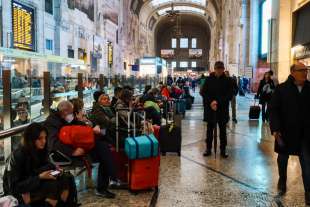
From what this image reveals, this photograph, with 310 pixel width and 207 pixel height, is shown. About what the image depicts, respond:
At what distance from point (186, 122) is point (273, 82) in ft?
9.10

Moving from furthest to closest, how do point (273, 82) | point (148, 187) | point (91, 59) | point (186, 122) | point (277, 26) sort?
point (91, 59), point (277, 26), point (186, 122), point (273, 82), point (148, 187)

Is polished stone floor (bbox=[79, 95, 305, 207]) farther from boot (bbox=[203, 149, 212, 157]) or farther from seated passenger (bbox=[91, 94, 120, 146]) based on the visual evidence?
seated passenger (bbox=[91, 94, 120, 146])

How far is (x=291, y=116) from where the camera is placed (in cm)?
435

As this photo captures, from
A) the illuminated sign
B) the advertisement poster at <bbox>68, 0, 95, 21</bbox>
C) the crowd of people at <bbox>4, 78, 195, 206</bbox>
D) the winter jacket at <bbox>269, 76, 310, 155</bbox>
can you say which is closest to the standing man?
the crowd of people at <bbox>4, 78, 195, 206</bbox>

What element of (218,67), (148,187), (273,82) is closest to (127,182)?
(148,187)

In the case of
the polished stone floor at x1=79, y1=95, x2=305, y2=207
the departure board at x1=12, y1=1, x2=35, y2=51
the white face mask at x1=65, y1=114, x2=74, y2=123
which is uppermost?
the departure board at x1=12, y1=1, x2=35, y2=51

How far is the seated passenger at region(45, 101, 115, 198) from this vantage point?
432cm

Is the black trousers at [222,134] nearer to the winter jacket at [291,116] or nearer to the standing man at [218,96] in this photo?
the standing man at [218,96]

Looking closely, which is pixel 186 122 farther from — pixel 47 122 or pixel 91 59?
pixel 91 59

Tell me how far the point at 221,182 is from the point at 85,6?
1538cm

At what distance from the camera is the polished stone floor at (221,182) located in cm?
435

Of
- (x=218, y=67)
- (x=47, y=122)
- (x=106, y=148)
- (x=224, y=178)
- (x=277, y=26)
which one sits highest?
(x=277, y=26)

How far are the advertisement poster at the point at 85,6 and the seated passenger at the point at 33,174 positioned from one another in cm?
1351

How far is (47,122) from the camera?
436 cm
